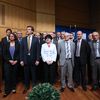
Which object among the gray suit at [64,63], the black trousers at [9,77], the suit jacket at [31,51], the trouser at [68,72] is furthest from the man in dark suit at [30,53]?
the trouser at [68,72]

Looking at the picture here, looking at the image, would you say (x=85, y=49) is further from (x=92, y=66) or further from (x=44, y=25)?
(x=44, y=25)

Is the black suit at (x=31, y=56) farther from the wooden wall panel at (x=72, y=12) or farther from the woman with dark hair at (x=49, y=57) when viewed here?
the wooden wall panel at (x=72, y=12)

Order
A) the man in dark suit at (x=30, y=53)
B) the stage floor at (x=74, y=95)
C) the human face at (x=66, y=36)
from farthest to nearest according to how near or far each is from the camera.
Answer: the human face at (x=66, y=36), the man in dark suit at (x=30, y=53), the stage floor at (x=74, y=95)

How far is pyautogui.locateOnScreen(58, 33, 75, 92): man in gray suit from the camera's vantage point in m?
5.49

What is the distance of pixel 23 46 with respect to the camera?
5340 mm

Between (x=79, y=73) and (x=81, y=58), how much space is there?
427mm

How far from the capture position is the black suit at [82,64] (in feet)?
18.1

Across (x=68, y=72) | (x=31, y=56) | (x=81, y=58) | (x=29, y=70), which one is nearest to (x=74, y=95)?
(x=68, y=72)

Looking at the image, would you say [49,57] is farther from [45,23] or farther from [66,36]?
[45,23]

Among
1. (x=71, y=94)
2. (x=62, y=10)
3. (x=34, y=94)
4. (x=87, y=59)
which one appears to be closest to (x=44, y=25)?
(x=62, y=10)

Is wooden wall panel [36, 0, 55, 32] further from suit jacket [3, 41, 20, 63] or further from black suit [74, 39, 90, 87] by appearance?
suit jacket [3, 41, 20, 63]

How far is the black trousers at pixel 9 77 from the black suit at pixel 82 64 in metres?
1.45

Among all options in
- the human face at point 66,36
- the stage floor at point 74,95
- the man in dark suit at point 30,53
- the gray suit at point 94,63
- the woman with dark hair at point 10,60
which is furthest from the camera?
the gray suit at point 94,63

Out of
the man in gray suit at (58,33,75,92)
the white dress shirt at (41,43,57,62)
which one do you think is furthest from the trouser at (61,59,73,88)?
the white dress shirt at (41,43,57,62)
